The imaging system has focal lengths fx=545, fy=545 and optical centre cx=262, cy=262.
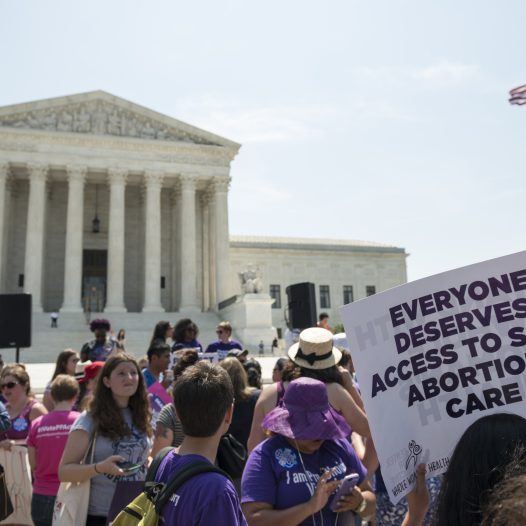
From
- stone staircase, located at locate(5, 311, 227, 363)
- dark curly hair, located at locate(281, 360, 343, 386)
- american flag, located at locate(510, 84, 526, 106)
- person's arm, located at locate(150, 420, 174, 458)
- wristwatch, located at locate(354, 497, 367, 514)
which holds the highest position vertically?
american flag, located at locate(510, 84, 526, 106)

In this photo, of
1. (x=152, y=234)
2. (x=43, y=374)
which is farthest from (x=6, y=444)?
(x=152, y=234)

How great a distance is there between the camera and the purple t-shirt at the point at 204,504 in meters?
2.24

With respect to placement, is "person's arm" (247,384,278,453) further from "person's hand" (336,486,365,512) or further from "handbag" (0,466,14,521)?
"handbag" (0,466,14,521)

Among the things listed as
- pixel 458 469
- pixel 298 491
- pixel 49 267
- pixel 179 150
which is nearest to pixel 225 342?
pixel 298 491

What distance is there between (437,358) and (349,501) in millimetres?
903

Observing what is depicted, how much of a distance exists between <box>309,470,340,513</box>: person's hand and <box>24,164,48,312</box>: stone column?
3515cm

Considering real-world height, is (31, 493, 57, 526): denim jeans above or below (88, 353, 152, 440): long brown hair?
below

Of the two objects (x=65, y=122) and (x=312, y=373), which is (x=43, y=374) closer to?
(x=312, y=373)

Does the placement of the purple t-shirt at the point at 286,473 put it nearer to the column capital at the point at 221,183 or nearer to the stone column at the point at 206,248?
the column capital at the point at 221,183

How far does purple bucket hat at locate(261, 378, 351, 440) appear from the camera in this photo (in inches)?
117

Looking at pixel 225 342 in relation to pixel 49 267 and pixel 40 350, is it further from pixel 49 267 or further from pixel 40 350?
pixel 49 267

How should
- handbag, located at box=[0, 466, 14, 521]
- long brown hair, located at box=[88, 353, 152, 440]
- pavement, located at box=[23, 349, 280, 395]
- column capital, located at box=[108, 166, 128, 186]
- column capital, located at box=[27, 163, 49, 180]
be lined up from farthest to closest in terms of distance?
column capital, located at box=[108, 166, 128, 186] < column capital, located at box=[27, 163, 49, 180] < pavement, located at box=[23, 349, 280, 395] < handbag, located at box=[0, 466, 14, 521] < long brown hair, located at box=[88, 353, 152, 440]

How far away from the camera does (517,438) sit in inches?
73.1

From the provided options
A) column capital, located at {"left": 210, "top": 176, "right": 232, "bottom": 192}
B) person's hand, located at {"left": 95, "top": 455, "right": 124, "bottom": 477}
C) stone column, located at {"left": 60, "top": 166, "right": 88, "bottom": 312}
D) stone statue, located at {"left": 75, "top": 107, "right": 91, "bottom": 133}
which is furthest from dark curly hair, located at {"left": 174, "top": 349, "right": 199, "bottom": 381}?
stone statue, located at {"left": 75, "top": 107, "right": 91, "bottom": 133}
